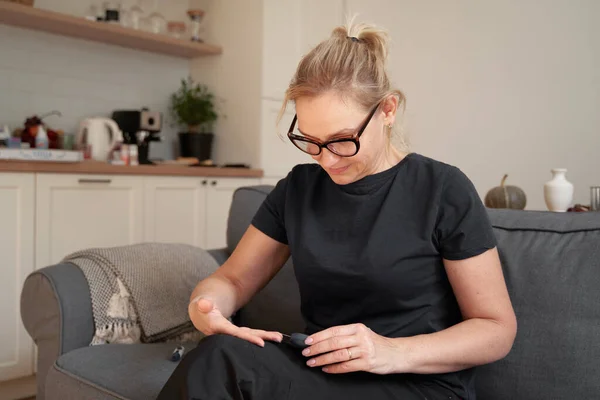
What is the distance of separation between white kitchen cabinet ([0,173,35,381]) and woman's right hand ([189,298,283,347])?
1.91 m

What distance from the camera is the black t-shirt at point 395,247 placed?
133cm

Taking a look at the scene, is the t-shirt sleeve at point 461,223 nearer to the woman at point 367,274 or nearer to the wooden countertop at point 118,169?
the woman at point 367,274

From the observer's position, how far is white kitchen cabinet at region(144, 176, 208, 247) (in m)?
3.68

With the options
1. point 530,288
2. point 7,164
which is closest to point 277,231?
point 530,288

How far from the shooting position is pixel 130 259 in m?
2.01

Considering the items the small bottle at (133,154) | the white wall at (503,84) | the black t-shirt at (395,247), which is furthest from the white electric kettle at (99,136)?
the black t-shirt at (395,247)

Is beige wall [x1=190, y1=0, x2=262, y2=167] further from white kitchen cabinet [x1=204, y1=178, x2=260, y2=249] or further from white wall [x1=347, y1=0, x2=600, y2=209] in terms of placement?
white wall [x1=347, y1=0, x2=600, y2=209]

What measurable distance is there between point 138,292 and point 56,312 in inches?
9.5

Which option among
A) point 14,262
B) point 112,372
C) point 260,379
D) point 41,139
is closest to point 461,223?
point 260,379

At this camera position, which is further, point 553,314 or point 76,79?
point 76,79

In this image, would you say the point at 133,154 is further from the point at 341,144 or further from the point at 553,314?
the point at 553,314

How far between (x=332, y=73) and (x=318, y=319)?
54cm

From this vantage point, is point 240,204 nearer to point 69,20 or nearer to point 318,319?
point 318,319

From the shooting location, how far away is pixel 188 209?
3.89 m
